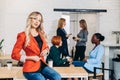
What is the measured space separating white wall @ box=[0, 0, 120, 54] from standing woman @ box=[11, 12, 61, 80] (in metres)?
5.25

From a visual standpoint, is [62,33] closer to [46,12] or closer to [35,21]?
[46,12]

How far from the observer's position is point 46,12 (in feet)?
26.9

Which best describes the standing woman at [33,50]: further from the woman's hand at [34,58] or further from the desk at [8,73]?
the desk at [8,73]

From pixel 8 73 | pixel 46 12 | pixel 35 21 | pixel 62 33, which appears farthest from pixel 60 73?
pixel 46 12

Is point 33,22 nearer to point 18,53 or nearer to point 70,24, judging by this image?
point 18,53

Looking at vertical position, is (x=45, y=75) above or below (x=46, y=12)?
below

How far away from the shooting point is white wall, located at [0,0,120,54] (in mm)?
8148

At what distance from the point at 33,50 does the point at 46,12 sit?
17.6 feet

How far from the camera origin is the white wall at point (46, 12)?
8.15 m

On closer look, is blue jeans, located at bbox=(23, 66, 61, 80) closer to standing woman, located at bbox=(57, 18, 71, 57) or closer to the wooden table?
the wooden table

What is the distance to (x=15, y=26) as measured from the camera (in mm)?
8188

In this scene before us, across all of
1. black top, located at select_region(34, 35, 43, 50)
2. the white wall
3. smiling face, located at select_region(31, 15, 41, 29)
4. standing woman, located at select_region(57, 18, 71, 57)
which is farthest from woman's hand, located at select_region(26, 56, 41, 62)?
the white wall

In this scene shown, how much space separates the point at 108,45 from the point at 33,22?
4.54 metres

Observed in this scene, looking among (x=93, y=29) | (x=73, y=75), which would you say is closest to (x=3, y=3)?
(x=93, y=29)
